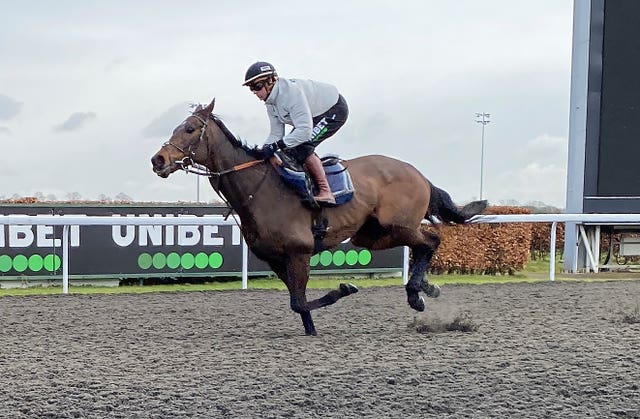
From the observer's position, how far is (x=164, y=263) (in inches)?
441

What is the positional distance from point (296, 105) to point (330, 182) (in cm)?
68

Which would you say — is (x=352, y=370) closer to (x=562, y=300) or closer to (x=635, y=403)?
(x=635, y=403)

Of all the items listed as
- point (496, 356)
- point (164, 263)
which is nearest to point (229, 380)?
point (496, 356)

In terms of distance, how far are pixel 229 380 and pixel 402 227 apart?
2.73 metres

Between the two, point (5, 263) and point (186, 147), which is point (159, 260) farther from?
point (186, 147)

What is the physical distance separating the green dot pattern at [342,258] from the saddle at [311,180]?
5.35 metres

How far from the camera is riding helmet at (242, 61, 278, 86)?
6117mm

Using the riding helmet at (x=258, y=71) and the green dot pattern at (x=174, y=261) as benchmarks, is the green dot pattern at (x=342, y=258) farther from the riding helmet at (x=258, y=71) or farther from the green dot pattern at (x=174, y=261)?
the riding helmet at (x=258, y=71)

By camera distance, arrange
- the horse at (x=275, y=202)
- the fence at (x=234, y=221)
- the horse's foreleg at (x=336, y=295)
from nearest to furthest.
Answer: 1. the horse at (x=275, y=202)
2. the horse's foreleg at (x=336, y=295)
3. the fence at (x=234, y=221)

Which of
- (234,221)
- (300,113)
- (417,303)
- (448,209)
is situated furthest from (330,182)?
(234,221)

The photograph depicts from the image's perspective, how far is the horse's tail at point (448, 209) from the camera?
7.52 metres

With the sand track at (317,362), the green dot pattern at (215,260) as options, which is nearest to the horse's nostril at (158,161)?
the sand track at (317,362)

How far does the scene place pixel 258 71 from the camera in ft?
20.1

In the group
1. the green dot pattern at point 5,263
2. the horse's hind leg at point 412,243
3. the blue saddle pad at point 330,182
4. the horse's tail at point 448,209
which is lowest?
the green dot pattern at point 5,263
